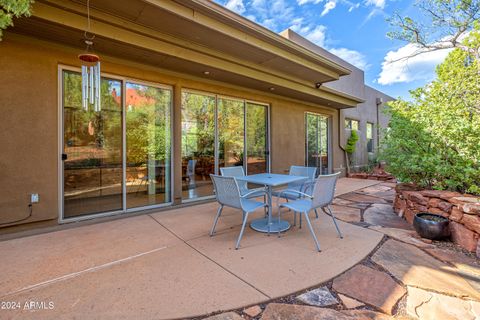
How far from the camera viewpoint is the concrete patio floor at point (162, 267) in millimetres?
1883

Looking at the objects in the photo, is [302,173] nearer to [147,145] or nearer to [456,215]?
[456,215]

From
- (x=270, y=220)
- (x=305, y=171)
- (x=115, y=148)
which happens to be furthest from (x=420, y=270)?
(x=115, y=148)

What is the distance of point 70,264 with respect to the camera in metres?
2.52

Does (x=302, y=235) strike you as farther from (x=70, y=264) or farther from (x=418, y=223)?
(x=70, y=264)

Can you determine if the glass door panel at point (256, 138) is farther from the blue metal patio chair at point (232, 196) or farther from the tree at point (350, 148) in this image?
the tree at point (350, 148)

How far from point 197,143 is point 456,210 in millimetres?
4632

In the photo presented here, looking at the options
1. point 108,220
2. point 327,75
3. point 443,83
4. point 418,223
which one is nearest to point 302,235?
point 418,223

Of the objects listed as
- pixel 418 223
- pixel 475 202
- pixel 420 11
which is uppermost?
pixel 420 11

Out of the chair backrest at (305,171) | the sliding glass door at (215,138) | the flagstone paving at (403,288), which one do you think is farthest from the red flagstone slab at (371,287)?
the sliding glass door at (215,138)

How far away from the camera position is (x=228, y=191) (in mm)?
3096

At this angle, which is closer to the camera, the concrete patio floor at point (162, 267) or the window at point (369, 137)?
the concrete patio floor at point (162, 267)

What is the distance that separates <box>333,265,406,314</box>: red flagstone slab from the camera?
6.32 feet

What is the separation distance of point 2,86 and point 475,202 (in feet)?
21.2

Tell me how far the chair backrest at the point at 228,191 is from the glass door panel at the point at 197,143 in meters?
2.14
